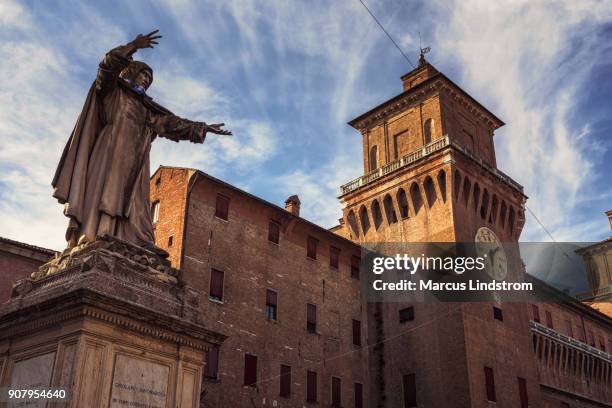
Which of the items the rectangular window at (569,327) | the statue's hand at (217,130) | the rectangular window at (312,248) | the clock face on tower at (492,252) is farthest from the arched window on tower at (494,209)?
the statue's hand at (217,130)

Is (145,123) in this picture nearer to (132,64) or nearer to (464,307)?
(132,64)

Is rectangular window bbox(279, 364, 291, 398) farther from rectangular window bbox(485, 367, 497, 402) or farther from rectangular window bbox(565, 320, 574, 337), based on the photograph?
rectangular window bbox(565, 320, 574, 337)

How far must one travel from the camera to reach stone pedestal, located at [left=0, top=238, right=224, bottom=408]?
5.92m

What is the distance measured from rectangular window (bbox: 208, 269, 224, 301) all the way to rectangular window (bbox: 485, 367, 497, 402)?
41.1 feet

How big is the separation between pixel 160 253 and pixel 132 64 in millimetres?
2378

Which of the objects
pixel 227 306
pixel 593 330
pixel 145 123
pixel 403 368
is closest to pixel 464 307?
pixel 403 368

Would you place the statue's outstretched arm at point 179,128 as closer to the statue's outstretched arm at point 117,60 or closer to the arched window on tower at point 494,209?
the statue's outstretched arm at point 117,60

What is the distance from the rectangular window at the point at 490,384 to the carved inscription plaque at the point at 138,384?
80.9ft

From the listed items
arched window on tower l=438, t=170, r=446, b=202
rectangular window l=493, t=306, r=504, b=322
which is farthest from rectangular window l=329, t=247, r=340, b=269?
rectangular window l=493, t=306, r=504, b=322

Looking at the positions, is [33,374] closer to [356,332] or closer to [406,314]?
[356,332]

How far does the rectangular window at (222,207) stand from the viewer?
26.0m

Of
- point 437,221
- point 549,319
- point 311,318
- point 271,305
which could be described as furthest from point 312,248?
point 549,319

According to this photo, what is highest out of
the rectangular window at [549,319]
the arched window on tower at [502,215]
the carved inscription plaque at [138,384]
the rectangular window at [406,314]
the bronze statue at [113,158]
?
the arched window on tower at [502,215]

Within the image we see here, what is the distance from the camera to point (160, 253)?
7406mm
